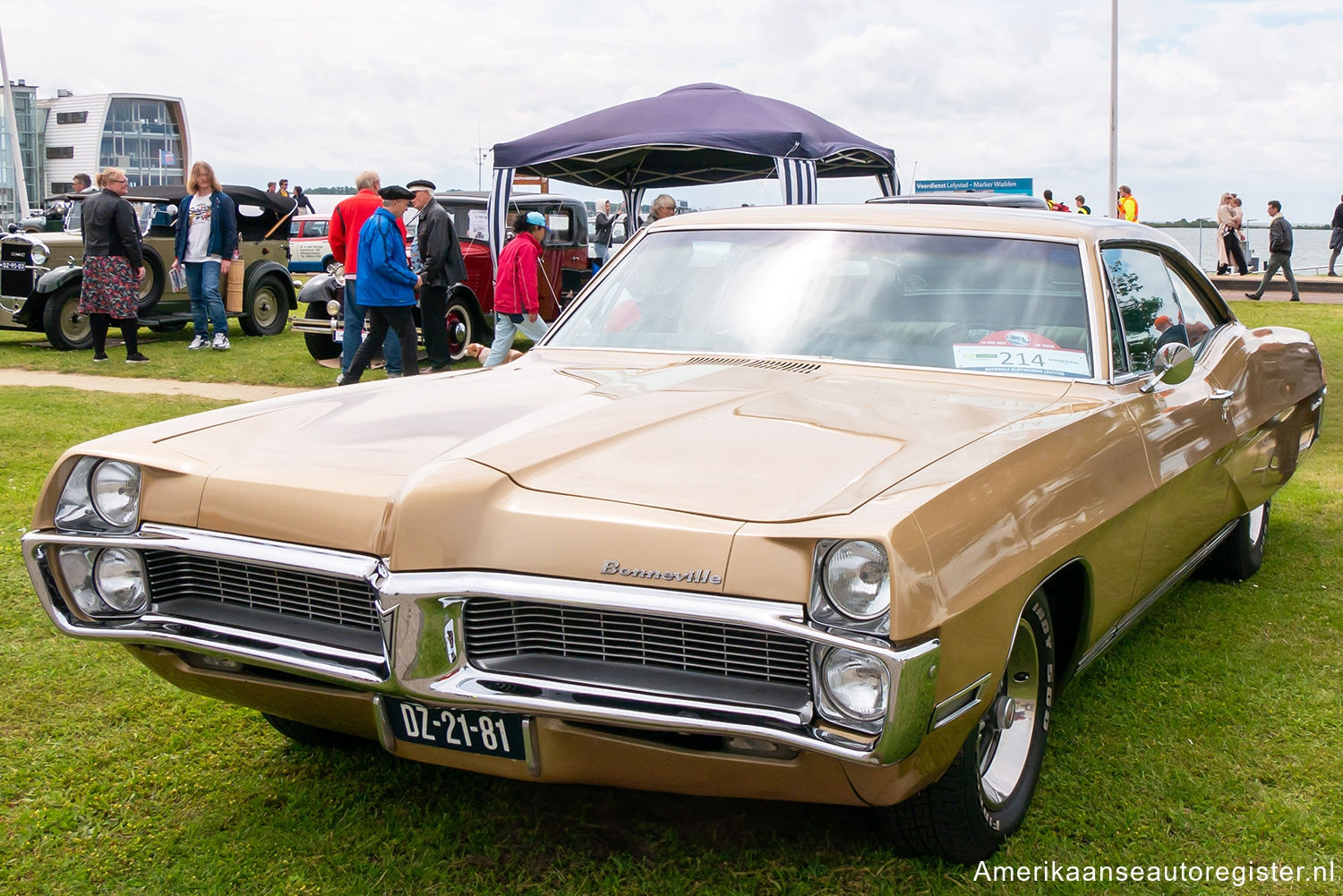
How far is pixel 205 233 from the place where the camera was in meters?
12.8

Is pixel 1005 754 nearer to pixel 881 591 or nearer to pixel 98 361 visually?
pixel 881 591

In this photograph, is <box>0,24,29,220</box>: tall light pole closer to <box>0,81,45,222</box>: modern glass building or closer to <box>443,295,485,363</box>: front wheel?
<box>0,81,45,222</box>: modern glass building

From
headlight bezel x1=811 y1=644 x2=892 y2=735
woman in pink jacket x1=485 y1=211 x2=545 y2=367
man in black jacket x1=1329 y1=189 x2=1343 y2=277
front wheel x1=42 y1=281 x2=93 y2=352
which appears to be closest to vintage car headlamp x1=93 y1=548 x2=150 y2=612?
headlight bezel x1=811 y1=644 x2=892 y2=735

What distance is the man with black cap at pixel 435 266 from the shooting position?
10680 mm

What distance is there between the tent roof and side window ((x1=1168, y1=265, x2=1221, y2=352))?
731cm

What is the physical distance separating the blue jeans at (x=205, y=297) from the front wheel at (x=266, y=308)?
1.26 metres

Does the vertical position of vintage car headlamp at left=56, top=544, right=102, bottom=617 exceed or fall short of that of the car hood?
it falls short

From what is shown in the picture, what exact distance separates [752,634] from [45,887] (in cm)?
177

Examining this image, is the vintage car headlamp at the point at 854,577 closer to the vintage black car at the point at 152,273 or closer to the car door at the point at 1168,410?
the car door at the point at 1168,410

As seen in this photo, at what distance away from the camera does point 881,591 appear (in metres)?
2.12

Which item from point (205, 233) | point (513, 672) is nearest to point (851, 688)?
point (513, 672)

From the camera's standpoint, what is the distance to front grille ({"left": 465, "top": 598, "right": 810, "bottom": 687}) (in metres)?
2.20

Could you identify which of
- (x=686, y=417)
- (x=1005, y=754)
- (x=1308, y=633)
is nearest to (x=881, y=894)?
(x=1005, y=754)

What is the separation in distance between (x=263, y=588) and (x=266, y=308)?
13602mm
